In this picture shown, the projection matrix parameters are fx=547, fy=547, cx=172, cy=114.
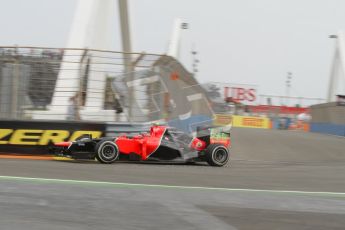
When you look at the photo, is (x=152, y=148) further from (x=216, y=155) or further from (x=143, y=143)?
(x=216, y=155)

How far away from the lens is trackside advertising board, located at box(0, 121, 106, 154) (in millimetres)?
11844

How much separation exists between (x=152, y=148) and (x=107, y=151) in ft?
Result: 2.98

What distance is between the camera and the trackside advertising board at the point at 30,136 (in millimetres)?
11844

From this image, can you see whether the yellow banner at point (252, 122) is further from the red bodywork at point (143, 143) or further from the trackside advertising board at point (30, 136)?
the red bodywork at point (143, 143)

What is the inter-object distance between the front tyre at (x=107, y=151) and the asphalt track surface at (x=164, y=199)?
43.0 inches

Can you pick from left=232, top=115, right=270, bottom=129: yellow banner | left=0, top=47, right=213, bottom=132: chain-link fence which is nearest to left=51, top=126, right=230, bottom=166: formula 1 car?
left=0, top=47, right=213, bottom=132: chain-link fence

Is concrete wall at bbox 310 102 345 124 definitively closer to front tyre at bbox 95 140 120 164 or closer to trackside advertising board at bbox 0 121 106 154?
trackside advertising board at bbox 0 121 106 154

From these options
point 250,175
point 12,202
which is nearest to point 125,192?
point 12,202

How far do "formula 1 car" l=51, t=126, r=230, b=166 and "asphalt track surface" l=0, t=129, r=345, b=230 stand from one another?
4.03ft

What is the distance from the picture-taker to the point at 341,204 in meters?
6.29

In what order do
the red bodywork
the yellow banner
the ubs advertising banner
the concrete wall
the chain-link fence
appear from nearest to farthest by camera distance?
the red bodywork < the chain-link fence < the concrete wall < the ubs advertising banner < the yellow banner

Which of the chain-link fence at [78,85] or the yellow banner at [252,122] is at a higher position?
the chain-link fence at [78,85]

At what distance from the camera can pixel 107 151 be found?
10.6m

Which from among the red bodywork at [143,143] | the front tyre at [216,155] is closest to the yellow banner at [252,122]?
the front tyre at [216,155]
